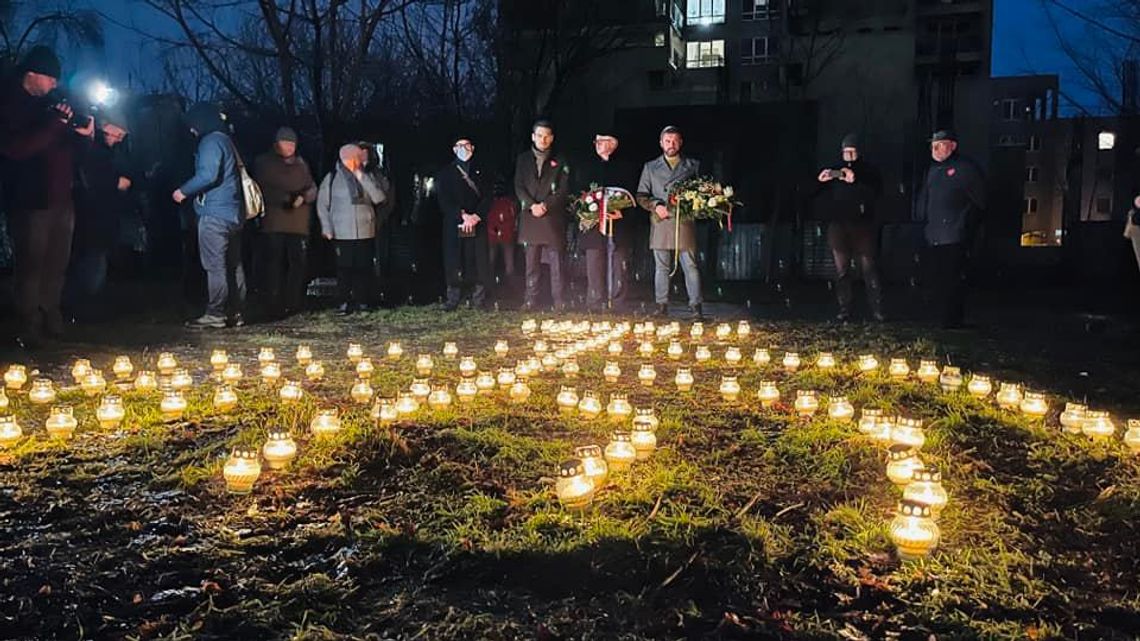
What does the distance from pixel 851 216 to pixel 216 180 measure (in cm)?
657

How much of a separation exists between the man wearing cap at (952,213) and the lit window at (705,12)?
845 inches

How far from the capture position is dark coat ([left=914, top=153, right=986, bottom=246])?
8.23 meters

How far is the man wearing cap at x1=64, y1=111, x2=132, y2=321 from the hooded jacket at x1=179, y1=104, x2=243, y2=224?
0.92 m

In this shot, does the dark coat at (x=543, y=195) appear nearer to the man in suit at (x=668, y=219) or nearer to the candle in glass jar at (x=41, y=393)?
the man in suit at (x=668, y=219)

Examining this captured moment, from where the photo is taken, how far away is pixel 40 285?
6.89 metres

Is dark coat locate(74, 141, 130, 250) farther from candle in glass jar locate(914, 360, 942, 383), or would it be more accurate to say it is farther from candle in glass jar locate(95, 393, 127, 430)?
candle in glass jar locate(914, 360, 942, 383)

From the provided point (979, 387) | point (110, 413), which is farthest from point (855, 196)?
point (110, 413)

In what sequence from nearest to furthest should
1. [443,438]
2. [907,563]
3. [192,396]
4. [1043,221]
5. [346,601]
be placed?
[346,601], [907,563], [443,438], [192,396], [1043,221]

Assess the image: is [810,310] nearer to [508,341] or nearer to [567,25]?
[508,341]

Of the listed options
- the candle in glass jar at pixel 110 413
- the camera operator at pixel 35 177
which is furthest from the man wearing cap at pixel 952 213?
the camera operator at pixel 35 177

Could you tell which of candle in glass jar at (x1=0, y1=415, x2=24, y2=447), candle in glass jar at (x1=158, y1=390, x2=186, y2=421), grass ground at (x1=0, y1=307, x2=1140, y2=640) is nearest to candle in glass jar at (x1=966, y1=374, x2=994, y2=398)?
grass ground at (x1=0, y1=307, x2=1140, y2=640)

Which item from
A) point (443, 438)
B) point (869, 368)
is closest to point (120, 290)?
point (443, 438)

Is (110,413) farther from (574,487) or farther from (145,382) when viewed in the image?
(574,487)

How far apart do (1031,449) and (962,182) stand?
493 cm
